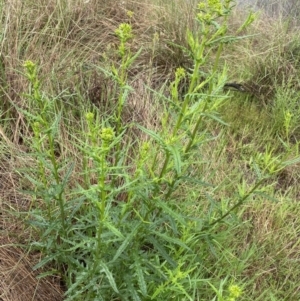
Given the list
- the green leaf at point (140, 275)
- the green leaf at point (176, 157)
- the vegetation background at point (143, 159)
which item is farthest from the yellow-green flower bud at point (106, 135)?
the green leaf at point (140, 275)

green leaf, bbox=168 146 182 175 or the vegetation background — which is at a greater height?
green leaf, bbox=168 146 182 175

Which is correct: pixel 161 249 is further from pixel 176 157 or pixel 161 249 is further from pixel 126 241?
pixel 176 157

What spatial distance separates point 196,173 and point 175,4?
5.57 ft

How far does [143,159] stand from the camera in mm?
1414

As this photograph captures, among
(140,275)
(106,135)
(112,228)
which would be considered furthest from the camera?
(140,275)

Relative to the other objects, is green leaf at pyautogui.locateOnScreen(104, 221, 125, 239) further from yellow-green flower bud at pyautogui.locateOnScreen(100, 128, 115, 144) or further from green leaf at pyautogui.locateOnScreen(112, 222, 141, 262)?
→ yellow-green flower bud at pyautogui.locateOnScreen(100, 128, 115, 144)

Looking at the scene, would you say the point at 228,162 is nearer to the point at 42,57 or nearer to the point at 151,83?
the point at 151,83

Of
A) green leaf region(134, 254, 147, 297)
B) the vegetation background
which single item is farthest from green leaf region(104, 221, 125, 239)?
green leaf region(134, 254, 147, 297)

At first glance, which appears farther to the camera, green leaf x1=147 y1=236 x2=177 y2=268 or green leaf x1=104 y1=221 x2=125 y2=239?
green leaf x1=147 y1=236 x2=177 y2=268

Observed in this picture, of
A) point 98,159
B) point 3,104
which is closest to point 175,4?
point 3,104

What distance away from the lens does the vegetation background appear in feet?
4.93

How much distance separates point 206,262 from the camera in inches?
80.5

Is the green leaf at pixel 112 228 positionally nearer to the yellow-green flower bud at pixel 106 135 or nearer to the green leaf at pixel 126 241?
the green leaf at pixel 126 241

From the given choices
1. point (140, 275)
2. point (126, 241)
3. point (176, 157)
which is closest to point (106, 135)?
point (176, 157)
